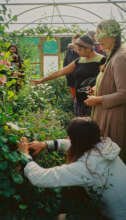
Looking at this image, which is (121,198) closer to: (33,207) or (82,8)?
(33,207)

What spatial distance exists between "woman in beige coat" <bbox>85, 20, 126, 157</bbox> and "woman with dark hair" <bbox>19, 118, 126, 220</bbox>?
1.60ft

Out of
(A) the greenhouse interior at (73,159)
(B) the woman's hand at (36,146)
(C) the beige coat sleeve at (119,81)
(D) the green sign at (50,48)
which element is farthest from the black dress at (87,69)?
(D) the green sign at (50,48)

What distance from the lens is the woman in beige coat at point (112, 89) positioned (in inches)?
85.0

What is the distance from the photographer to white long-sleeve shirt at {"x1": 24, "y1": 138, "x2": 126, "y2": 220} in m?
1.61

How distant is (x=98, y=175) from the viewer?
1688mm

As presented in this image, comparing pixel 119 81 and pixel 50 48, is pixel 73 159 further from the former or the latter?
pixel 50 48

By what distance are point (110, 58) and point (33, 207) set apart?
1263 millimetres

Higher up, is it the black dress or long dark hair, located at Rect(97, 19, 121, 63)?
long dark hair, located at Rect(97, 19, 121, 63)

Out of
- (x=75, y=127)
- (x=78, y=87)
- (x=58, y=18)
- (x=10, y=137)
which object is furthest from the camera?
(x=58, y=18)

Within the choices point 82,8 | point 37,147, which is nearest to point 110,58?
point 37,147

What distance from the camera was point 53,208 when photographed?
1732 mm

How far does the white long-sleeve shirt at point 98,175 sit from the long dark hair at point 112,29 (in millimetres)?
799

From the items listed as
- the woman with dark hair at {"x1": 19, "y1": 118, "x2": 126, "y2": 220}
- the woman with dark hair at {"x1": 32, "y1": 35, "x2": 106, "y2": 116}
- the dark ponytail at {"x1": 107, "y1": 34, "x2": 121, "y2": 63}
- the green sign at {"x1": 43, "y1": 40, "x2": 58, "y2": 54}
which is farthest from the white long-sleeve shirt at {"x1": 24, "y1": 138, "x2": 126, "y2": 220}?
the green sign at {"x1": 43, "y1": 40, "x2": 58, "y2": 54}

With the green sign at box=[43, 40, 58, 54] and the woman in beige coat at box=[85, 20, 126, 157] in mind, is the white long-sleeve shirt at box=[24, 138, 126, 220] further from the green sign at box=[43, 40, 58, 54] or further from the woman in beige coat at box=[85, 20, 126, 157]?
the green sign at box=[43, 40, 58, 54]
